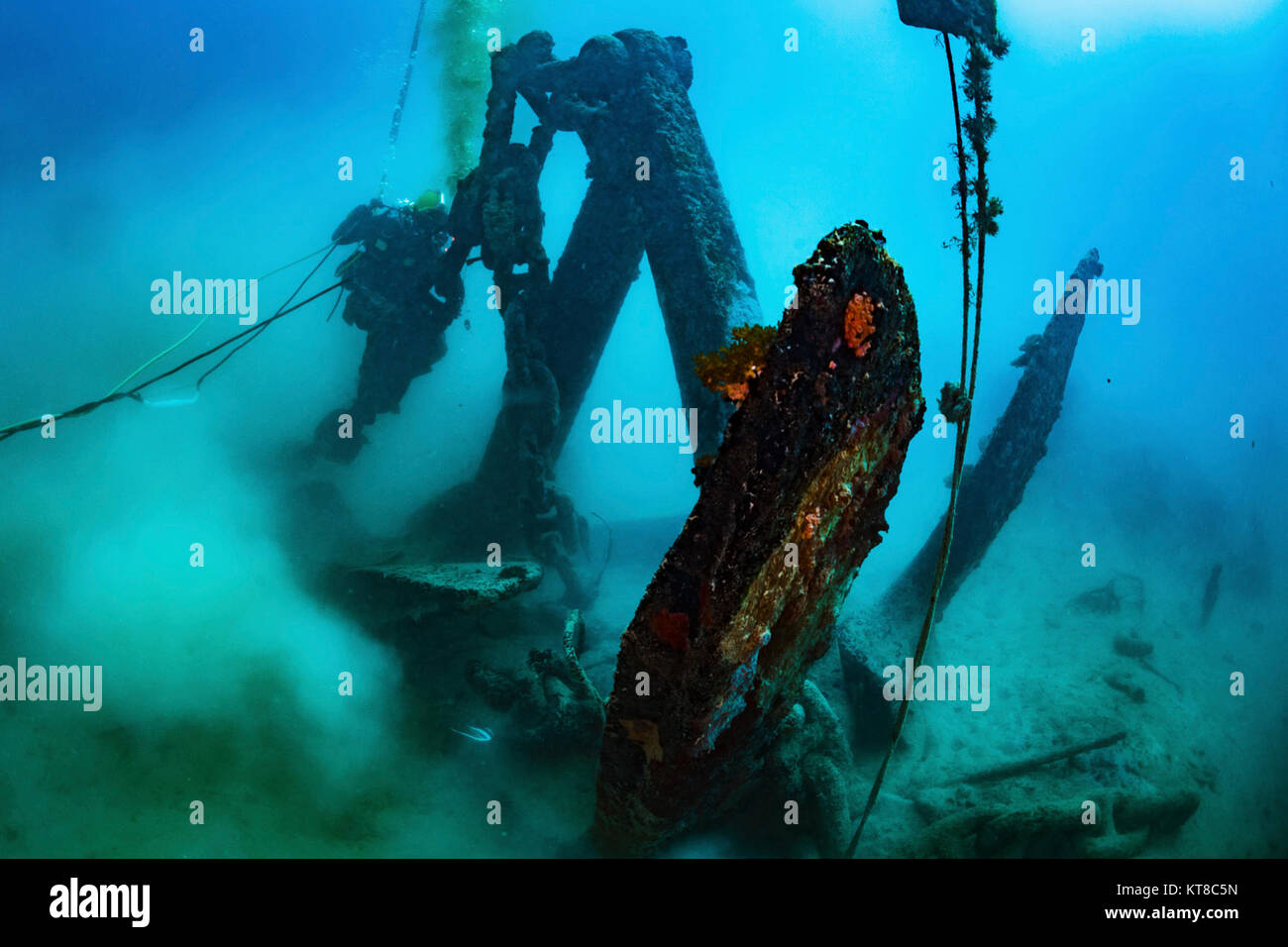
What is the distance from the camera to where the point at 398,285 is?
10.8 m

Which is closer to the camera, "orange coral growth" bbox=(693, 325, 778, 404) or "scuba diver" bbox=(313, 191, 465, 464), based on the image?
"orange coral growth" bbox=(693, 325, 778, 404)

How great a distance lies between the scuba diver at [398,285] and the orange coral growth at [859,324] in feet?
28.5

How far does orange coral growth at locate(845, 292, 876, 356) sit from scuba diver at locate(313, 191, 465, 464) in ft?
28.5

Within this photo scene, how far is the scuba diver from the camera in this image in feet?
34.8

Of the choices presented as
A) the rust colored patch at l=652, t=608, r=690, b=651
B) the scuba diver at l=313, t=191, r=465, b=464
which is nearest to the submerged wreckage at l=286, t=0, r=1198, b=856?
the rust colored patch at l=652, t=608, r=690, b=651

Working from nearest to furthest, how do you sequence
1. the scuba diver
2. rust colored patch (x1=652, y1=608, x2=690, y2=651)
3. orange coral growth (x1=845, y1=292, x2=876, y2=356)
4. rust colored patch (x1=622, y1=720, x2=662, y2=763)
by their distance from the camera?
orange coral growth (x1=845, y1=292, x2=876, y2=356) → rust colored patch (x1=652, y1=608, x2=690, y2=651) → rust colored patch (x1=622, y1=720, x2=662, y2=763) → the scuba diver

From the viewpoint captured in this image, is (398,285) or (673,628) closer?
(673,628)

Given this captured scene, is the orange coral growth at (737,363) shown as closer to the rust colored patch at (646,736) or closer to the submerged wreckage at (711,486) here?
the submerged wreckage at (711,486)

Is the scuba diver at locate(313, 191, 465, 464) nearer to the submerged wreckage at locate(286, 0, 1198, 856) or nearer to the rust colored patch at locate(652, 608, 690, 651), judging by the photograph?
the submerged wreckage at locate(286, 0, 1198, 856)

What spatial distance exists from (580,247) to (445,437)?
11.4 meters

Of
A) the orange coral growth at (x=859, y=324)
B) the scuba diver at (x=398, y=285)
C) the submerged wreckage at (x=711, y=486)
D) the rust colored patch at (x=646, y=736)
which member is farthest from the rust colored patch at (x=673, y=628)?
the scuba diver at (x=398, y=285)

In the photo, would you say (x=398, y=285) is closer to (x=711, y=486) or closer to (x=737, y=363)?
(x=737, y=363)

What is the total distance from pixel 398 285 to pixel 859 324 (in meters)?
9.32

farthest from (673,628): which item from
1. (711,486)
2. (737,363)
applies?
(737,363)
